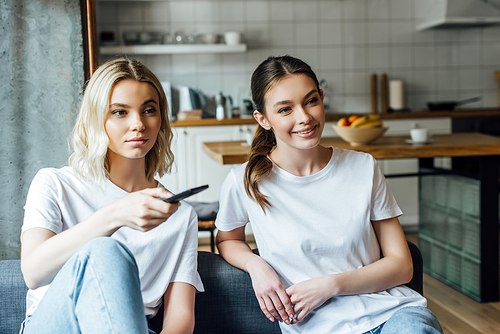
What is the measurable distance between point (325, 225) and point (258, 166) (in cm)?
24

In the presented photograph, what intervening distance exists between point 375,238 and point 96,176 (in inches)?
29.1

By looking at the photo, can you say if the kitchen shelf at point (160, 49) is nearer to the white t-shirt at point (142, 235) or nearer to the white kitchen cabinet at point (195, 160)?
the white kitchen cabinet at point (195, 160)

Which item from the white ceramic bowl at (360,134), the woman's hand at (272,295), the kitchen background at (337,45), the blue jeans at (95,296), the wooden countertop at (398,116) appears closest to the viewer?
the blue jeans at (95,296)

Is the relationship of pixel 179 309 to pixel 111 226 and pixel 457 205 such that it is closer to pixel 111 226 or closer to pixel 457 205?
pixel 111 226

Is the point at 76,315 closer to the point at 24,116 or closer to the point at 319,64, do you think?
the point at 24,116

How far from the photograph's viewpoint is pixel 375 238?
1.24 meters

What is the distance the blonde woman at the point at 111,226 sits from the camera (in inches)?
35.0

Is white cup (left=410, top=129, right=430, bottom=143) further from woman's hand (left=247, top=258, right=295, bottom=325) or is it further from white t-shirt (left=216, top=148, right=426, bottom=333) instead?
woman's hand (left=247, top=258, right=295, bottom=325)

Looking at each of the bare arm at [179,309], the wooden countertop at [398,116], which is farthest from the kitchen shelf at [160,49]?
the bare arm at [179,309]

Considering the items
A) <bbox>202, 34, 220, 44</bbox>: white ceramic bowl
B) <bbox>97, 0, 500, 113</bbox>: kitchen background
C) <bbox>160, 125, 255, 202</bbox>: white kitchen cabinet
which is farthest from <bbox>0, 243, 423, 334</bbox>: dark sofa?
<bbox>97, 0, 500, 113</bbox>: kitchen background

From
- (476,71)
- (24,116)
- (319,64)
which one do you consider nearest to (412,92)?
(476,71)

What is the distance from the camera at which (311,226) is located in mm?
1194

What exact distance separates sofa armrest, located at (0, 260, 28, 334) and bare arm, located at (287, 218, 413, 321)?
2.20 ft

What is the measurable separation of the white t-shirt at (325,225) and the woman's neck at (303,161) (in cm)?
2
